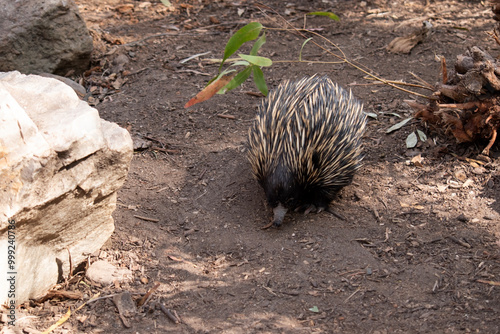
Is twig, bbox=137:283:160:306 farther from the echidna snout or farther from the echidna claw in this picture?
the echidna claw

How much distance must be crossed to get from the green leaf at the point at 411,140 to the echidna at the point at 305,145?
0.60 metres

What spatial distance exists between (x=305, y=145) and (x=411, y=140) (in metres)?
1.30

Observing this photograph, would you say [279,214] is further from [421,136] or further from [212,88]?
[421,136]

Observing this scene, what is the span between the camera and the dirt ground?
3.07 meters

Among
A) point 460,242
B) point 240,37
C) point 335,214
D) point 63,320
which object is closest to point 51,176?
point 63,320

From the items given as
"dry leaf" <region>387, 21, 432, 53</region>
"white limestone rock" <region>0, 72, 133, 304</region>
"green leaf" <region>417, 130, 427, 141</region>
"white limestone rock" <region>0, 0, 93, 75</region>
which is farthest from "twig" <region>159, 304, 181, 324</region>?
"dry leaf" <region>387, 21, 432, 53</region>

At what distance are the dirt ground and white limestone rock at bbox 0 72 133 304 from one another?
235 mm

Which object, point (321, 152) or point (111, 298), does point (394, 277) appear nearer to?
point (321, 152)

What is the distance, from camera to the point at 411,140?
4656 mm

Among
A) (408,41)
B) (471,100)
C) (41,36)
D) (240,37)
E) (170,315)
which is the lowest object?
(170,315)

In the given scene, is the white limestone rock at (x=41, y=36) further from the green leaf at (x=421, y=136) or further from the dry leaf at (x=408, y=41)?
the green leaf at (x=421, y=136)

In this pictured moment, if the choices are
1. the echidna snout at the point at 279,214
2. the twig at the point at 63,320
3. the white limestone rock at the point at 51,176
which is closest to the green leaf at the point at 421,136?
the echidna snout at the point at 279,214

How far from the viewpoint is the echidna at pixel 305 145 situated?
148 inches

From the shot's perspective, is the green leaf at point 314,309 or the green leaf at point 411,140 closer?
the green leaf at point 314,309
